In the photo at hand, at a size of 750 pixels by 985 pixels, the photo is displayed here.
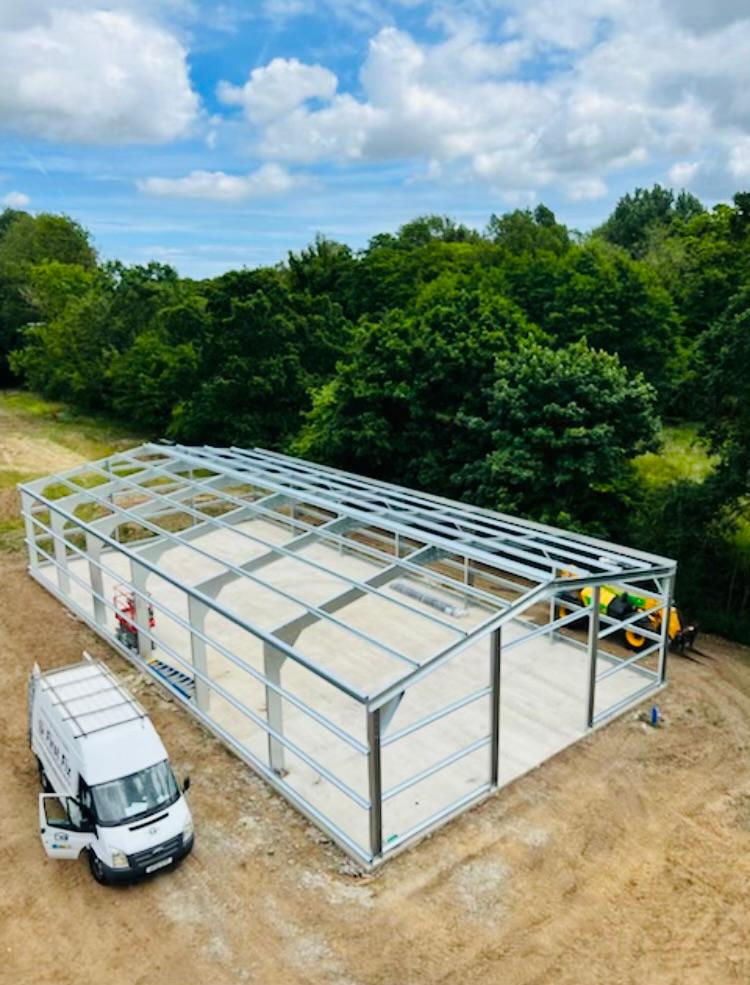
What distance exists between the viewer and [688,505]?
1780 cm

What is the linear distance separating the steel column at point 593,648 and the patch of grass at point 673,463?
751 cm

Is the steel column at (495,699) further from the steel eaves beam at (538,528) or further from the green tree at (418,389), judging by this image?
the green tree at (418,389)

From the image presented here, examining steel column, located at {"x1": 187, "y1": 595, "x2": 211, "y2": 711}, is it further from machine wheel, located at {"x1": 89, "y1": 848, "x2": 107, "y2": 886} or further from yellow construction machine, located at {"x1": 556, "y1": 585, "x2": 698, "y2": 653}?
yellow construction machine, located at {"x1": 556, "y1": 585, "x2": 698, "y2": 653}

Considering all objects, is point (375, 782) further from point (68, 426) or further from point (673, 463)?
point (68, 426)

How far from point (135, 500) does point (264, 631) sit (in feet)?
57.8

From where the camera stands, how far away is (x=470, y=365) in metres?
22.4

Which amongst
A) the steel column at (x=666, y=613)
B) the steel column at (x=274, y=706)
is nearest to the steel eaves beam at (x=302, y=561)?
the steel column at (x=274, y=706)

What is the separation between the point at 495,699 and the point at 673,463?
16.3m

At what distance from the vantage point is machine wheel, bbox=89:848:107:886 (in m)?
10.2

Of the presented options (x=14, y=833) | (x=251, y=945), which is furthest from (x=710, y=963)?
(x=14, y=833)

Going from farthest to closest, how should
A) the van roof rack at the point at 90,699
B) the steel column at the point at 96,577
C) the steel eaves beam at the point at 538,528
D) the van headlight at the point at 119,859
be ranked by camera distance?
the steel column at the point at 96,577, the steel eaves beam at the point at 538,528, the van roof rack at the point at 90,699, the van headlight at the point at 119,859

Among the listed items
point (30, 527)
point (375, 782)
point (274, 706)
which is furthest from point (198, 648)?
point (30, 527)

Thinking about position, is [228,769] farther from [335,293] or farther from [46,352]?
[46,352]

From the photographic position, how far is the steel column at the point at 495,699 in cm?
1166
